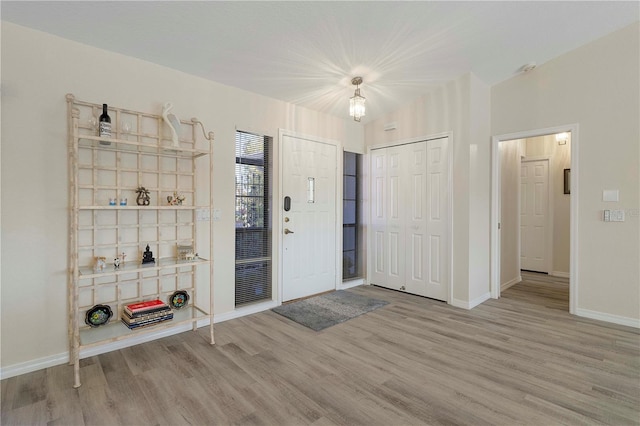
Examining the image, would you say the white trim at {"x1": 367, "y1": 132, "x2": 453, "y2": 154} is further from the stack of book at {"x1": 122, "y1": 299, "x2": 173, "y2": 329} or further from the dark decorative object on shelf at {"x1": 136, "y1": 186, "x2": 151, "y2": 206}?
the stack of book at {"x1": 122, "y1": 299, "x2": 173, "y2": 329}

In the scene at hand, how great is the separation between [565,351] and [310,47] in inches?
135

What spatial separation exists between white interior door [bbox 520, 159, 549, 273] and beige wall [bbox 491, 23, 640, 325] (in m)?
2.44

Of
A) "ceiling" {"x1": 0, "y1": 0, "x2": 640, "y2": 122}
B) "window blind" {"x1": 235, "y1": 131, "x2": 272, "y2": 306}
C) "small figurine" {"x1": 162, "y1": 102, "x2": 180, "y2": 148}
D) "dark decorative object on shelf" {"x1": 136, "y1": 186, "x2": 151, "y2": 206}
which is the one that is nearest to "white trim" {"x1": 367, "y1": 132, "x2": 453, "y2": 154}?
"ceiling" {"x1": 0, "y1": 0, "x2": 640, "y2": 122}

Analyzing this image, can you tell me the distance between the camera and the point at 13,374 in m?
2.27

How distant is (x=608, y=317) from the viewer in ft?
11.0

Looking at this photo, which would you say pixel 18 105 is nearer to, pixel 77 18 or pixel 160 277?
pixel 77 18

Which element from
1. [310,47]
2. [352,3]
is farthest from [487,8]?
[310,47]

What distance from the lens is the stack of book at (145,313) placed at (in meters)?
2.55

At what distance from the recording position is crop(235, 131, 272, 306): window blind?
3.51m

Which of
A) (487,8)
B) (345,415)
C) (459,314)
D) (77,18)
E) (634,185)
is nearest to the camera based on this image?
(345,415)

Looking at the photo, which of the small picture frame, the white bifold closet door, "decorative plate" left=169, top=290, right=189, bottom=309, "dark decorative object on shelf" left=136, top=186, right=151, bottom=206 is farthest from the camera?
the small picture frame

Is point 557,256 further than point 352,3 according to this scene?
Yes

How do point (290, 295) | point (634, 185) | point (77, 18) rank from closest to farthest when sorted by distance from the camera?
point (77, 18) < point (634, 185) < point (290, 295)

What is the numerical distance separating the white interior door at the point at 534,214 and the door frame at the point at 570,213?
2.23 meters
